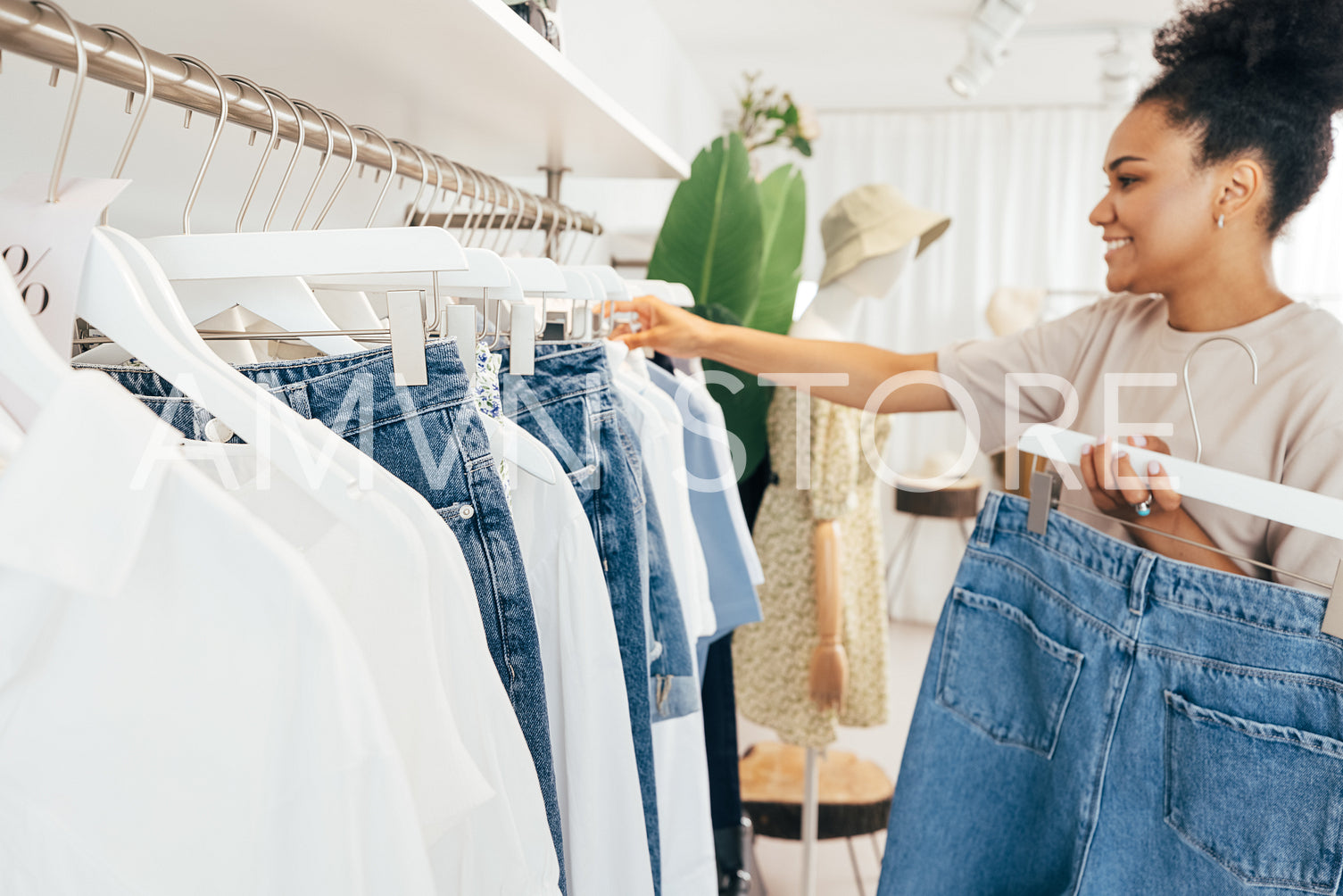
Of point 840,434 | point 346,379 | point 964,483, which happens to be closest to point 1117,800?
point 346,379

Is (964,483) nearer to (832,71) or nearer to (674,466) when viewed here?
(832,71)

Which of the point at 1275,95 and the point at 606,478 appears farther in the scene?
the point at 1275,95

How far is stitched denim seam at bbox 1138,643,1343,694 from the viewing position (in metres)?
0.74

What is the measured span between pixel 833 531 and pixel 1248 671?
3.90 ft

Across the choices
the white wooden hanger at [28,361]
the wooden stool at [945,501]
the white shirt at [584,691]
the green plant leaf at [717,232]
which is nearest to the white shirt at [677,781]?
the white shirt at [584,691]

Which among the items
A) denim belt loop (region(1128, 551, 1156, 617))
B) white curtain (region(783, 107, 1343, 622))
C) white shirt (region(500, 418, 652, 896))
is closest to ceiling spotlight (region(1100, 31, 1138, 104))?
white curtain (region(783, 107, 1343, 622))

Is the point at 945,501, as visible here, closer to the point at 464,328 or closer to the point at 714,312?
the point at 714,312

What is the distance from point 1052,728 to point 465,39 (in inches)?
35.3

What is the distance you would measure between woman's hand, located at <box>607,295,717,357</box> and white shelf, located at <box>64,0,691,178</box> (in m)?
0.24

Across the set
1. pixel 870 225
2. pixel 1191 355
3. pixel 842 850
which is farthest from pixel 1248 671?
pixel 842 850

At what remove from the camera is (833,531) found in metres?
1.96

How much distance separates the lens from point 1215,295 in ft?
3.79

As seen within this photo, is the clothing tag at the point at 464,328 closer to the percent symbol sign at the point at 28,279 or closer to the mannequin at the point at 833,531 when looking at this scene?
the percent symbol sign at the point at 28,279

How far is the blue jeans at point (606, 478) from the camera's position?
90cm
